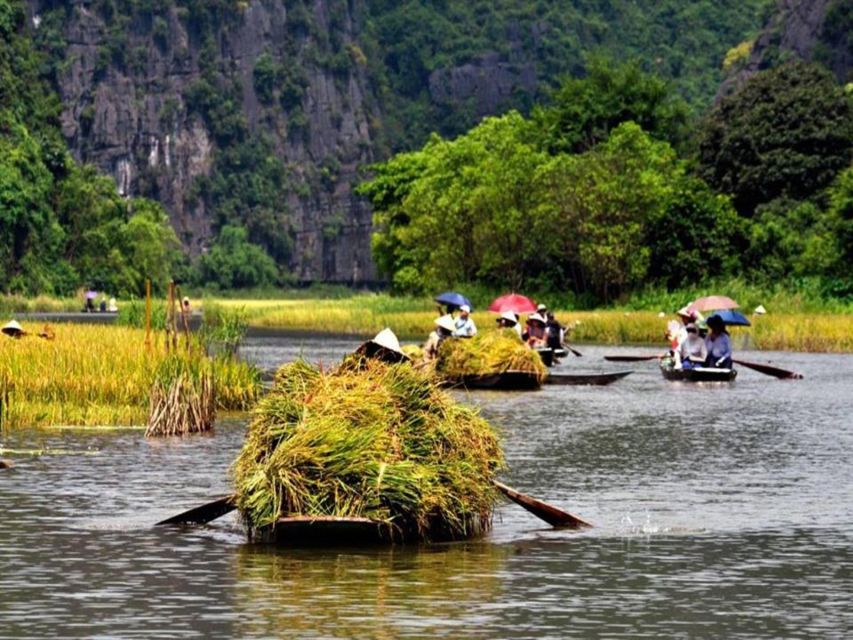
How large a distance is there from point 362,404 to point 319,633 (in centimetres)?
526

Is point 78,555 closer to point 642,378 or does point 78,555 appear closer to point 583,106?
point 642,378

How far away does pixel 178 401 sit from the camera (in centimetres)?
3459

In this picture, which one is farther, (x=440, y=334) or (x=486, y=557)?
(x=440, y=334)

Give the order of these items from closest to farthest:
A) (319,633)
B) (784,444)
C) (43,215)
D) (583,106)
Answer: (319,633) < (784,444) < (583,106) < (43,215)

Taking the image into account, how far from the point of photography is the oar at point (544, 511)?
2266 cm

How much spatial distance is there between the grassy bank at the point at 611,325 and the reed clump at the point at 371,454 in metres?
48.6

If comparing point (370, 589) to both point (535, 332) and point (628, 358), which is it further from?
point (628, 358)

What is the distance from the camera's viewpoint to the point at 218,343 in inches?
1599

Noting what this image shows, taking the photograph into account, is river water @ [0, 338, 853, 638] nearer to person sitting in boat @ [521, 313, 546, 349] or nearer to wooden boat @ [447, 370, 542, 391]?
wooden boat @ [447, 370, 542, 391]

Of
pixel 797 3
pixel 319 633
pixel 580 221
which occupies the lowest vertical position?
pixel 319 633

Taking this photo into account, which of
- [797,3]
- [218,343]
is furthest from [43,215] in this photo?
[218,343]

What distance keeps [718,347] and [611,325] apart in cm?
2822

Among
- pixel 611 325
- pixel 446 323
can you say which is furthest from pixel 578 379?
pixel 611 325

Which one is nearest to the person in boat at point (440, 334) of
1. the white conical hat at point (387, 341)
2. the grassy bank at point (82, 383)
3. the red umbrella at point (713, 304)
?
the grassy bank at point (82, 383)
